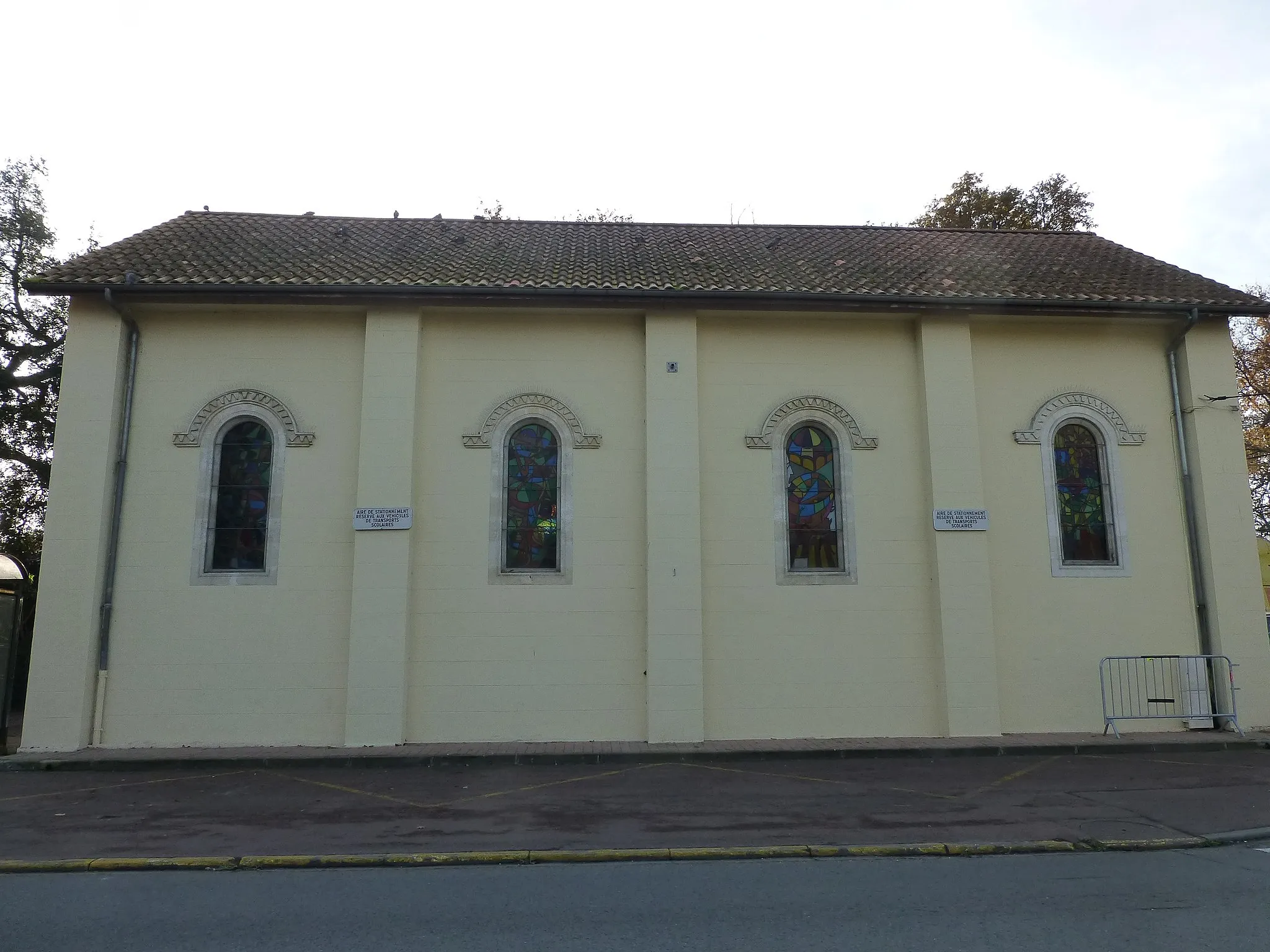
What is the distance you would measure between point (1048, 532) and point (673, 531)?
209 inches

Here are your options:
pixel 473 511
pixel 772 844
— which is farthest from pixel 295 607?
pixel 772 844

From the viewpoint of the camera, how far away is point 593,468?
498 inches

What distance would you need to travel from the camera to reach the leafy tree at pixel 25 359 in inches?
732

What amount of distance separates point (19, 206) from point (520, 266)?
12.6m

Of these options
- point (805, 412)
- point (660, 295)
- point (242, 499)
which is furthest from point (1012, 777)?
point (242, 499)

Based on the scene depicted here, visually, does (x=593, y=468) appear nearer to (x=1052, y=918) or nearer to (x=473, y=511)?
(x=473, y=511)

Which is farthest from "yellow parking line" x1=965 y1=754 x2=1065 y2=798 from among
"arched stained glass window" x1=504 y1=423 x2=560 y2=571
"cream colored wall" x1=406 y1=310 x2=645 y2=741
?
"arched stained glass window" x1=504 y1=423 x2=560 y2=571

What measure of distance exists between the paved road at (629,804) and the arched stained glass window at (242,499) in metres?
2.83

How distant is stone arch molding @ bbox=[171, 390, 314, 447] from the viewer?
12.4 meters

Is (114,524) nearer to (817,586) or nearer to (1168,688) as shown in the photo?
(817,586)

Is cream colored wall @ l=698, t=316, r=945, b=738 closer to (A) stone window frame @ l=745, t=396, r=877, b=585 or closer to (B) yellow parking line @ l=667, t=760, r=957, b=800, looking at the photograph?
(A) stone window frame @ l=745, t=396, r=877, b=585

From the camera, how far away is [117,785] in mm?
9906

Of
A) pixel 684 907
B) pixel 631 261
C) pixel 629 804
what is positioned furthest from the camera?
pixel 631 261

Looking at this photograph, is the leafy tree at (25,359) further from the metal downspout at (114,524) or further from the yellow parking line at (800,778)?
the yellow parking line at (800,778)
